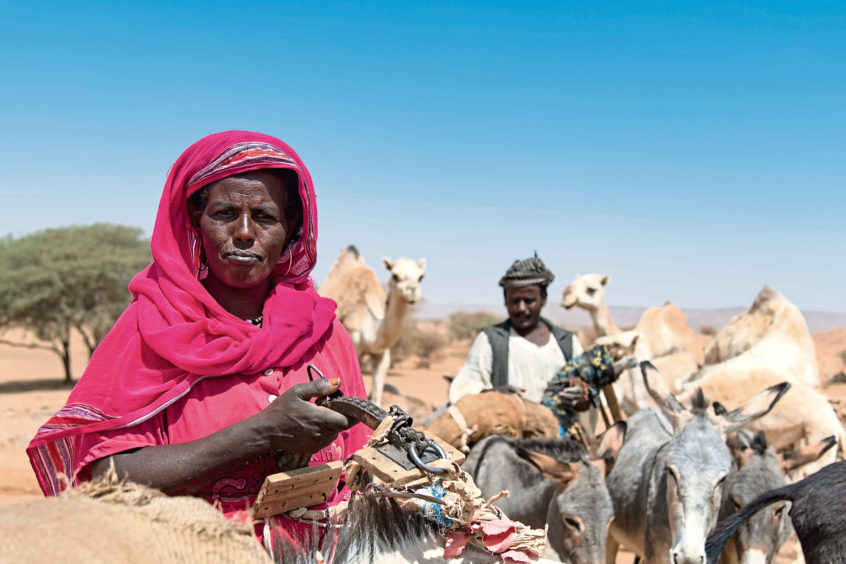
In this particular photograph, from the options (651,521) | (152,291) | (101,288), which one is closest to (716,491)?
(651,521)

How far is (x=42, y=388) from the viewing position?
21.8 metres

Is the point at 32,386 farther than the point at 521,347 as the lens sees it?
Yes

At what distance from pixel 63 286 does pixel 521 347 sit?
21673 mm

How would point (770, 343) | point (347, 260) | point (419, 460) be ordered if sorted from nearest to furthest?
1. point (419, 460)
2. point (770, 343)
3. point (347, 260)

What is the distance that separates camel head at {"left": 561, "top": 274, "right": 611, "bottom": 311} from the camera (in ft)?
46.4

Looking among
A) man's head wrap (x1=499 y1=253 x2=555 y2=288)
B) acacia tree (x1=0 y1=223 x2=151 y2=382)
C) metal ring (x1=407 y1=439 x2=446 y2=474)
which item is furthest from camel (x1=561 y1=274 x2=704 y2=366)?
acacia tree (x1=0 y1=223 x2=151 y2=382)

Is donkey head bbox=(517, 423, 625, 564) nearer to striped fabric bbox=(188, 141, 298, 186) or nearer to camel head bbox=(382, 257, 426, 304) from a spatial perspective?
striped fabric bbox=(188, 141, 298, 186)

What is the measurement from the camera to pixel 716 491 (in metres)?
3.59

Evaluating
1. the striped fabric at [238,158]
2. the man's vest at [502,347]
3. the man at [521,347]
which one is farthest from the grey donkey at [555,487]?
the striped fabric at [238,158]

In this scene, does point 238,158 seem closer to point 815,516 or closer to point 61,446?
point 61,446

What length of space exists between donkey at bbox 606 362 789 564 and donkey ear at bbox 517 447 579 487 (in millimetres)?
522

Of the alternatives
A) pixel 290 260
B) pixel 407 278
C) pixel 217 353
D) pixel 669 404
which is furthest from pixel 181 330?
pixel 407 278

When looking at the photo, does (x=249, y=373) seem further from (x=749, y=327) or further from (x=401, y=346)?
(x=401, y=346)

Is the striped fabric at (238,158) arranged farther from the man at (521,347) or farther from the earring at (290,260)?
the man at (521,347)
